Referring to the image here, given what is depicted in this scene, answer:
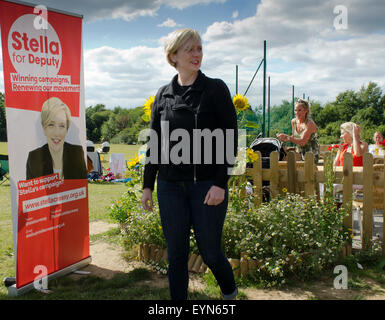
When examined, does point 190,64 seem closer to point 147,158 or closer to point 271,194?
point 147,158

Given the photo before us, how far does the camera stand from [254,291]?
317 centimetres

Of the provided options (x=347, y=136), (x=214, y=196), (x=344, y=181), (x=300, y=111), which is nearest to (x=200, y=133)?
(x=214, y=196)

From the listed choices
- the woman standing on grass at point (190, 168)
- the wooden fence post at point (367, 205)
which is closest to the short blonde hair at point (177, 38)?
the woman standing on grass at point (190, 168)

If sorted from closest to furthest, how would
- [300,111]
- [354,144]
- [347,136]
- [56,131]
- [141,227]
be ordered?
[56,131]
[141,227]
[354,144]
[347,136]
[300,111]

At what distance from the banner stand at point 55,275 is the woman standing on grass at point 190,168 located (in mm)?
1564

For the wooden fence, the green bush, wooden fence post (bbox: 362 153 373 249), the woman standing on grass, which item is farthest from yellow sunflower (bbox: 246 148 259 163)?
the woman standing on grass

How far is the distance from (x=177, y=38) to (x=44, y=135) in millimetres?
1721

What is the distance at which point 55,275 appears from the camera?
3498mm

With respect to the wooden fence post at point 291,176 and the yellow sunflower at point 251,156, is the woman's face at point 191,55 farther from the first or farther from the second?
the wooden fence post at point 291,176

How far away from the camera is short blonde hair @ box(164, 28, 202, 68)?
2.25 m

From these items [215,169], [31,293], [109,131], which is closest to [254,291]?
[215,169]

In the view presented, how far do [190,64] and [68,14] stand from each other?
6.14 feet

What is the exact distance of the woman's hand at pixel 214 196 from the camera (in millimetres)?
2209

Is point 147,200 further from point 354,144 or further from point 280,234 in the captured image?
point 354,144
